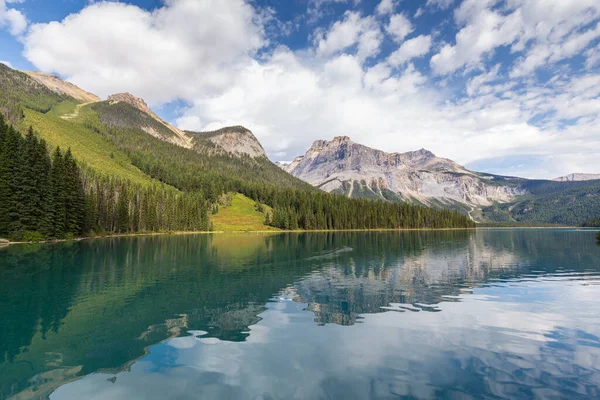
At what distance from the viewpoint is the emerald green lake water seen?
14.5 meters

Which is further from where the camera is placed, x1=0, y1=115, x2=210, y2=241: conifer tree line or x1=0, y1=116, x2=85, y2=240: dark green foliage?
x1=0, y1=115, x2=210, y2=241: conifer tree line

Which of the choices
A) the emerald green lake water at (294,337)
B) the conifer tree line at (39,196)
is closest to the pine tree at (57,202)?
the conifer tree line at (39,196)

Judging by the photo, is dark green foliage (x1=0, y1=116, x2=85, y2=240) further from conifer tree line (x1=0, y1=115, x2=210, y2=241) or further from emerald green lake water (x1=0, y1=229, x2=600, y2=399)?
emerald green lake water (x1=0, y1=229, x2=600, y2=399)

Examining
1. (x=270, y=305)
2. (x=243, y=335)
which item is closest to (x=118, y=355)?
(x=243, y=335)

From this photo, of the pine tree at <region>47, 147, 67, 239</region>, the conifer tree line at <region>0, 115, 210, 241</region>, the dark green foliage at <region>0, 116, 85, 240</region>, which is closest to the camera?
the dark green foliage at <region>0, 116, 85, 240</region>

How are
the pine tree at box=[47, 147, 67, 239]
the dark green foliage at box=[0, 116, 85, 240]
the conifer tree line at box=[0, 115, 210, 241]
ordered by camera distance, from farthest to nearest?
1. the pine tree at box=[47, 147, 67, 239]
2. the conifer tree line at box=[0, 115, 210, 241]
3. the dark green foliage at box=[0, 116, 85, 240]

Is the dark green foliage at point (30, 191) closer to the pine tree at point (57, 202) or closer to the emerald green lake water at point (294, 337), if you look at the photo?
the pine tree at point (57, 202)

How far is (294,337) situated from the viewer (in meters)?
21.0

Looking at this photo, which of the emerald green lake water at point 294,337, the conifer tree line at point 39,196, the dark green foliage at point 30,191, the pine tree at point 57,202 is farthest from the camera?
the pine tree at point 57,202

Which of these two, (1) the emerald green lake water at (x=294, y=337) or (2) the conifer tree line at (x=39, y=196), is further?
(2) the conifer tree line at (x=39, y=196)

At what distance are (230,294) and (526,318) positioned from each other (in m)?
25.6

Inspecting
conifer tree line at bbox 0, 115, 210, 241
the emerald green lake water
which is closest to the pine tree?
conifer tree line at bbox 0, 115, 210, 241

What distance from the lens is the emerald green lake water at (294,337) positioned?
1454 centimetres

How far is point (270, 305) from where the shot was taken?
29.2m
